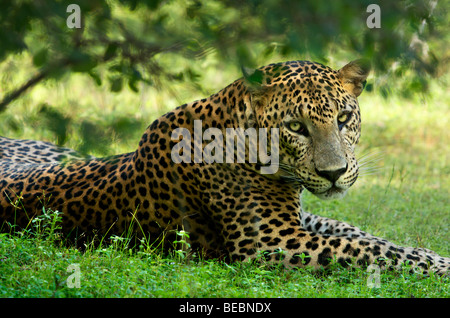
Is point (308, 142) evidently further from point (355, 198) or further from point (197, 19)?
point (355, 198)

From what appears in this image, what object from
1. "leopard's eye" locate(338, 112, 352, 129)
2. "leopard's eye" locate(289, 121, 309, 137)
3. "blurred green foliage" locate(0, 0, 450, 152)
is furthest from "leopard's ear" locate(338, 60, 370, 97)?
"blurred green foliage" locate(0, 0, 450, 152)

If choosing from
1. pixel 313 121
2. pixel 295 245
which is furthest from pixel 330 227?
pixel 313 121

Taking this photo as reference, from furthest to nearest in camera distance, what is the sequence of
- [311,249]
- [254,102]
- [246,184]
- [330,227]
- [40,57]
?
[330,227] < [246,184] < [254,102] < [311,249] < [40,57]

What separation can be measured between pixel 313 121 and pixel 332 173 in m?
0.54

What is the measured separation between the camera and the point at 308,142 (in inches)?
249

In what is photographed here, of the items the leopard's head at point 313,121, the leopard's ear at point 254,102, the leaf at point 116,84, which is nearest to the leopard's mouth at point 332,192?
the leopard's head at point 313,121

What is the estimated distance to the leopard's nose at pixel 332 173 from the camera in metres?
6.10

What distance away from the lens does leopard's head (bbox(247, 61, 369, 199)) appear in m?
6.20

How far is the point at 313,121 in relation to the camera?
248 inches

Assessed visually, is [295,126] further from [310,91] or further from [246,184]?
[246,184]

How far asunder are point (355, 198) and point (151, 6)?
7.32m

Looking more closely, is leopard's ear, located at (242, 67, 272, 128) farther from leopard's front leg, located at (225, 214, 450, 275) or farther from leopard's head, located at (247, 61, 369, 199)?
leopard's front leg, located at (225, 214, 450, 275)

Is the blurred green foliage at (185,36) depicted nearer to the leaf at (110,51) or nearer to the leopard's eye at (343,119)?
the leaf at (110,51)
